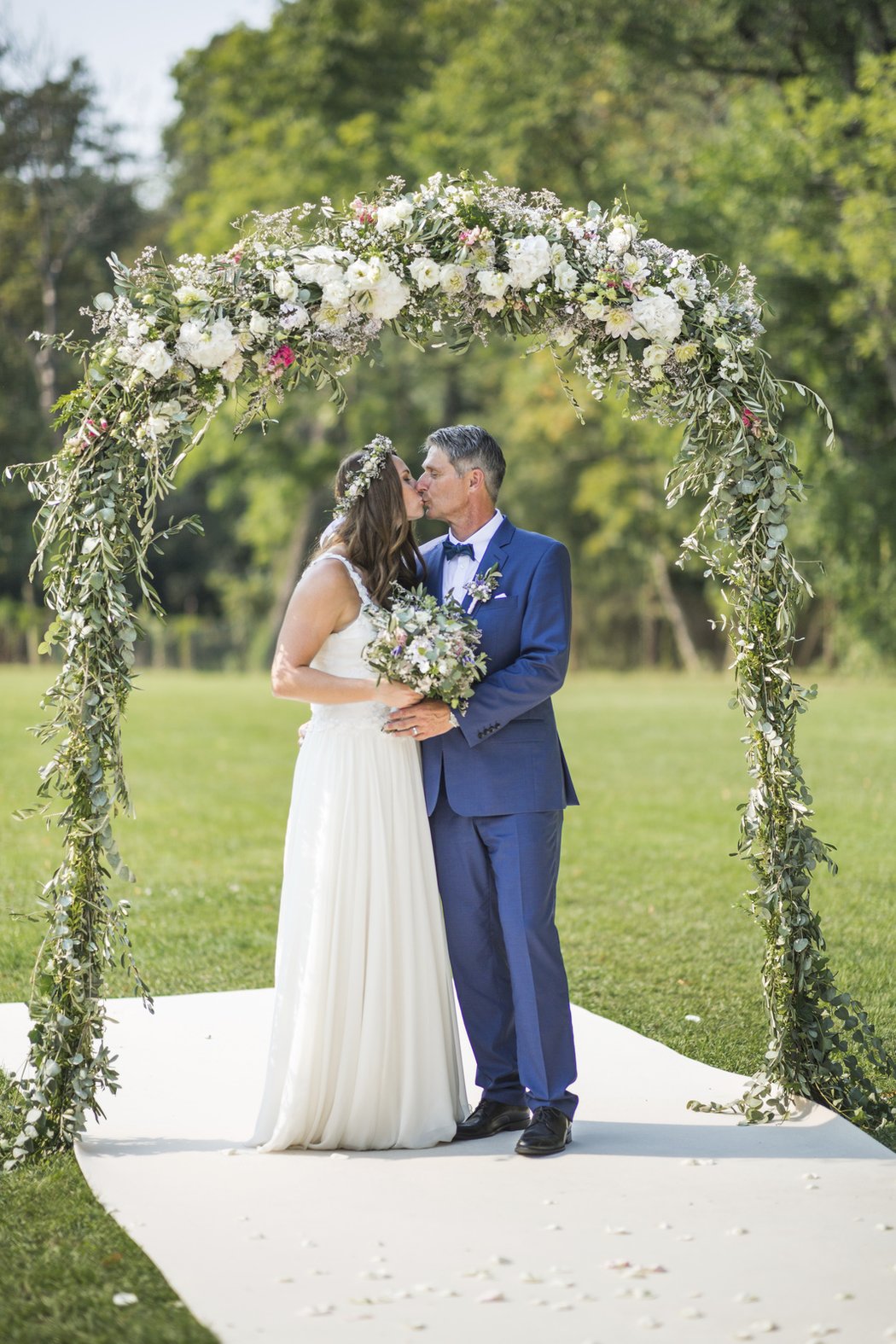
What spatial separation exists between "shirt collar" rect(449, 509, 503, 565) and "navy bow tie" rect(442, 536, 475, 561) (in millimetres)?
15

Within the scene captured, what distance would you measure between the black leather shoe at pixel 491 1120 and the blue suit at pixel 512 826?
0.18 ft

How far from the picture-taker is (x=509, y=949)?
494 cm

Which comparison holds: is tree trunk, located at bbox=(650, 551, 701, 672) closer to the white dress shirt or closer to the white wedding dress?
the white dress shirt

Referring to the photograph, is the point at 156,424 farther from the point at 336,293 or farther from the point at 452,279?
the point at 452,279

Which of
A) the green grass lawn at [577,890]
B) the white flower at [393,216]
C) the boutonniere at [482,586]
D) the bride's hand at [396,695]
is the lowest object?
the green grass lawn at [577,890]

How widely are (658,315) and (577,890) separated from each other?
5.77 meters

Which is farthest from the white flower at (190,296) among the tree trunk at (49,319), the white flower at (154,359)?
the tree trunk at (49,319)

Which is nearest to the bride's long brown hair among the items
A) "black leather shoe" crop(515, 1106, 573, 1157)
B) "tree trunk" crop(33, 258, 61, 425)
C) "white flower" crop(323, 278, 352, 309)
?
"white flower" crop(323, 278, 352, 309)

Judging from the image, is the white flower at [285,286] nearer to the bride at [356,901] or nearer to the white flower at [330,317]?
the white flower at [330,317]

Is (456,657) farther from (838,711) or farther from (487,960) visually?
(838,711)

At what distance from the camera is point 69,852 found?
15.7 feet

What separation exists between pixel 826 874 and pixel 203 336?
6.96 meters

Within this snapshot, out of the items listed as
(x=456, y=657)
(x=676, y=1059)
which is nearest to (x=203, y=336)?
(x=456, y=657)

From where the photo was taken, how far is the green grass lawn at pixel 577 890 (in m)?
3.95
